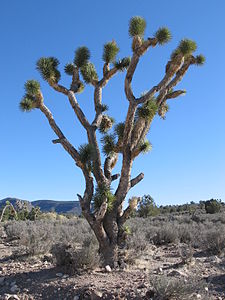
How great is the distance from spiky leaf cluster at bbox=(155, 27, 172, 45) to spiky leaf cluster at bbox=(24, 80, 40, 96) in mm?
3419

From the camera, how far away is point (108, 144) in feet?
29.8

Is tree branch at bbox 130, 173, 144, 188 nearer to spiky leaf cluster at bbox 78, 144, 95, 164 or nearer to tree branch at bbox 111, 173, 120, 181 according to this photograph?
tree branch at bbox 111, 173, 120, 181

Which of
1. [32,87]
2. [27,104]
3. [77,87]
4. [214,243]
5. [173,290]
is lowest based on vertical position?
[173,290]

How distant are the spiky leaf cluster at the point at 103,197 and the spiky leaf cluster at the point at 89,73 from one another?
326 centimetres

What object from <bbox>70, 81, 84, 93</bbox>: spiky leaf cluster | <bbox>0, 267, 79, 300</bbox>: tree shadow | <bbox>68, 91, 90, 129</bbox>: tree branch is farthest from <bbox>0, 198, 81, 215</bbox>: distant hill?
<bbox>0, 267, 79, 300</bbox>: tree shadow

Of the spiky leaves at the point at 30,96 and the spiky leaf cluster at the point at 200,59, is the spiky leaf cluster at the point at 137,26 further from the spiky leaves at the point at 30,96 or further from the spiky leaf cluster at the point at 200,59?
the spiky leaves at the point at 30,96

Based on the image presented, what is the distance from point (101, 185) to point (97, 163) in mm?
650

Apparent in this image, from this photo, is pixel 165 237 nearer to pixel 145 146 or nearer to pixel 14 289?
pixel 145 146

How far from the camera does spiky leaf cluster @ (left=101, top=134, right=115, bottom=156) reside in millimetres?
9008

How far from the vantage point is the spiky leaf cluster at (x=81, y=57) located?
9.82 m

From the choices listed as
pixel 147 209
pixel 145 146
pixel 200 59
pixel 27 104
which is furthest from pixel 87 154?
pixel 147 209

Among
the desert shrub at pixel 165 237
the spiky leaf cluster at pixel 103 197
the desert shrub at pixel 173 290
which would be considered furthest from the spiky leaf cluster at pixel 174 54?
the desert shrub at pixel 165 237

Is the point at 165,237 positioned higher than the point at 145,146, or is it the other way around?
the point at 145,146

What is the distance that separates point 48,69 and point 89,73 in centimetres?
112
